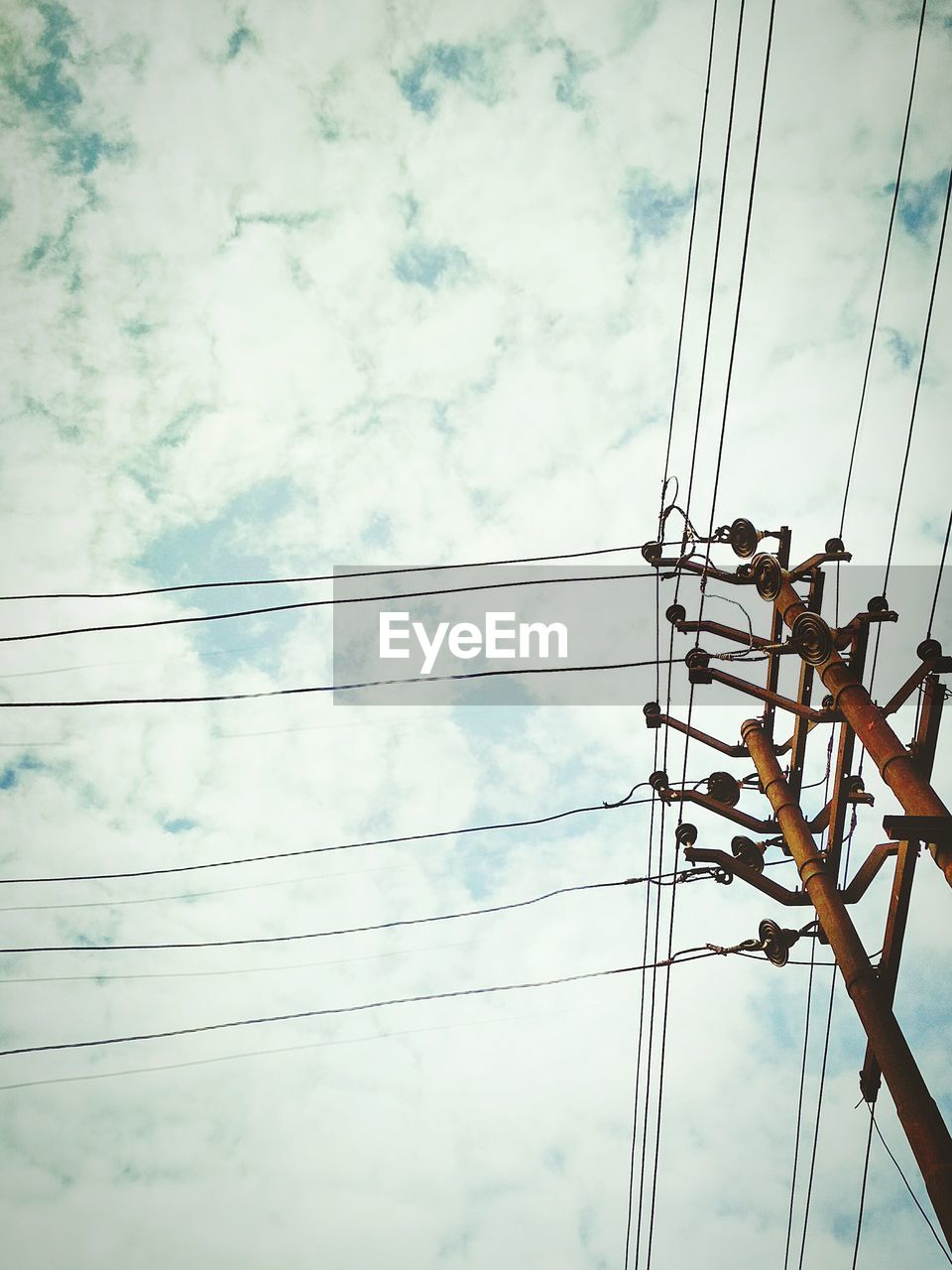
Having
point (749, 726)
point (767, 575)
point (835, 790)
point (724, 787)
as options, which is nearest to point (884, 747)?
point (835, 790)

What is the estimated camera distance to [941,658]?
214 inches

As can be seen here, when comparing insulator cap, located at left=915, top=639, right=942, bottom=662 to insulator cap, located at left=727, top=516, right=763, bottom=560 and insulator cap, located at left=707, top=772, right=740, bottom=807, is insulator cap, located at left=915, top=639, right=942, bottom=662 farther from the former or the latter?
insulator cap, located at left=707, top=772, right=740, bottom=807

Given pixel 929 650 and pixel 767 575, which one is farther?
pixel 767 575

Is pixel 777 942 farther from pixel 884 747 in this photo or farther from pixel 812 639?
pixel 812 639

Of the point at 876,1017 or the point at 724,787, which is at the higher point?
the point at 724,787

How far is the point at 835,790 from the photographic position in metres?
5.55

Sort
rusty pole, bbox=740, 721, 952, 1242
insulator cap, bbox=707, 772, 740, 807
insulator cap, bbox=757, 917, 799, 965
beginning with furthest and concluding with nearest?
1. insulator cap, bbox=707, 772, 740, 807
2. insulator cap, bbox=757, 917, 799, 965
3. rusty pole, bbox=740, 721, 952, 1242

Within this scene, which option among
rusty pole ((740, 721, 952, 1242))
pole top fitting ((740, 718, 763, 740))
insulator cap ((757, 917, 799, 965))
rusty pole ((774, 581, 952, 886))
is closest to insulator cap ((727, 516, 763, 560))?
rusty pole ((774, 581, 952, 886))

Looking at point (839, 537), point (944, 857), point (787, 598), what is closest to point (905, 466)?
point (839, 537)

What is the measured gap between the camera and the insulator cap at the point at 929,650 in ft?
18.0

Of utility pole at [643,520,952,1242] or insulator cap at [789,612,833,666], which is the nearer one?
utility pole at [643,520,952,1242]

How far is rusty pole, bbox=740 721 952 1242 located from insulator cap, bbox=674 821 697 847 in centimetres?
111

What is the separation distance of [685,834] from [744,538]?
10.2 ft

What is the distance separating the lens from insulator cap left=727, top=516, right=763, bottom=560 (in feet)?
22.4
